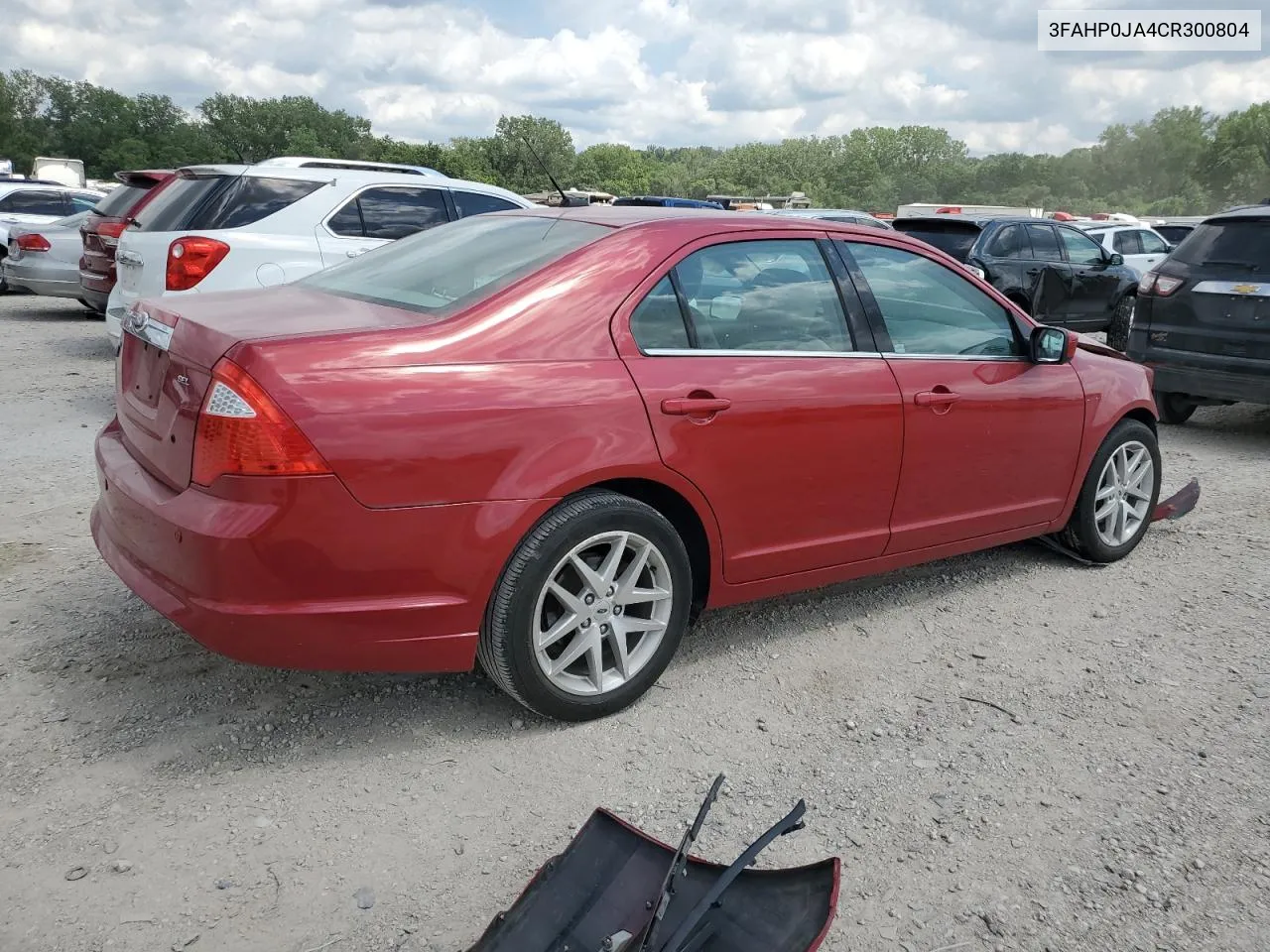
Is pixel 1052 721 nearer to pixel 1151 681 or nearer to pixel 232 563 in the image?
pixel 1151 681

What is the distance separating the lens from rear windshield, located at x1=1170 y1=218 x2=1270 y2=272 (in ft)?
25.0

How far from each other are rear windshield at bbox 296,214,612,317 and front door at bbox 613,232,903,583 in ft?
1.25

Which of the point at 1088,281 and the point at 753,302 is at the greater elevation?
the point at 753,302

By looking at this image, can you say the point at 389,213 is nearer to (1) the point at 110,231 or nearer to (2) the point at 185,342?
(1) the point at 110,231

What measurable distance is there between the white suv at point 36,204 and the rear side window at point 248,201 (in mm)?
9691

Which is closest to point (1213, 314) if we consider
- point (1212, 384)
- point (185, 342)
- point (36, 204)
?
point (1212, 384)

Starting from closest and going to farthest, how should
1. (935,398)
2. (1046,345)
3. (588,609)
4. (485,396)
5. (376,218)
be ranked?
(485,396)
(588,609)
(935,398)
(1046,345)
(376,218)

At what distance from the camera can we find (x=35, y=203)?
16.2m

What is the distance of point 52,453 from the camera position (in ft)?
20.4

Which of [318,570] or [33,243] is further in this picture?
[33,243]

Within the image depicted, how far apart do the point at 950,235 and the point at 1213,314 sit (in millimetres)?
4465

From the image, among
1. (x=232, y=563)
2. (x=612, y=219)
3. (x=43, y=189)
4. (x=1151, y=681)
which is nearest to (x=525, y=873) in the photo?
(x=232, y=563)

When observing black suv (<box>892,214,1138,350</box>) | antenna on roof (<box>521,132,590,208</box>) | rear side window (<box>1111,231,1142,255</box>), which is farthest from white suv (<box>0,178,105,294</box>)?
rear side window (<box>1111,231,1142,255</box>)

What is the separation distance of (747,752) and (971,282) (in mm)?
2289
